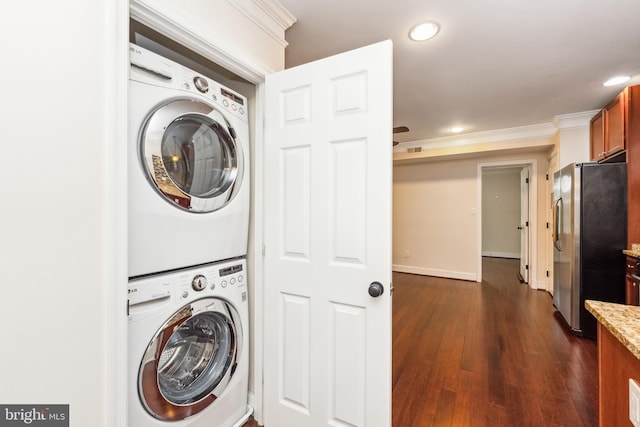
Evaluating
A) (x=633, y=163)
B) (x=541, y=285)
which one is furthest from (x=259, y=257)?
(x=541, y=285)

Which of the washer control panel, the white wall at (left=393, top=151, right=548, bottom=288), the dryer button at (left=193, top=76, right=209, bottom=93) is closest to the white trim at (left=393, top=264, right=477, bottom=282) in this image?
the white wall at (left=393, top=151, right=548, bottom=288)

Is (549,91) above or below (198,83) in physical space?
above

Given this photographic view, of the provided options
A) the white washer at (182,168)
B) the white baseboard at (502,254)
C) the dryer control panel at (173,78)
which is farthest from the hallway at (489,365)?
the white baseboard at (502,254)

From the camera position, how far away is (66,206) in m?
0.78

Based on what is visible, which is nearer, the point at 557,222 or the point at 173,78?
the point at 173,78

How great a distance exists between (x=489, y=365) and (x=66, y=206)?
2698 mm

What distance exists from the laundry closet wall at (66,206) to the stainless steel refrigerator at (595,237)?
358 centimetres

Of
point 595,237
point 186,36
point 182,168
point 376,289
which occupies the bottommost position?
point 376,289

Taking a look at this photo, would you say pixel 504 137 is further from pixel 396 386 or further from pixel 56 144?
pixel 56 144

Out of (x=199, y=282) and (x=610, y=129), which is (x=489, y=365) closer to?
(x=199, y=282)

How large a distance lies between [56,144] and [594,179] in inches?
149

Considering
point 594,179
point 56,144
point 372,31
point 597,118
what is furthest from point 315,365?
point 597,118

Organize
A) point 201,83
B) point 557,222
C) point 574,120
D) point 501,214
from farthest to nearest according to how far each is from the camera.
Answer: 1. point 501,214
2. point 574,120
3. point 557,222
4. point 201,83

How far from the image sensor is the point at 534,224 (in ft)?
13.6
